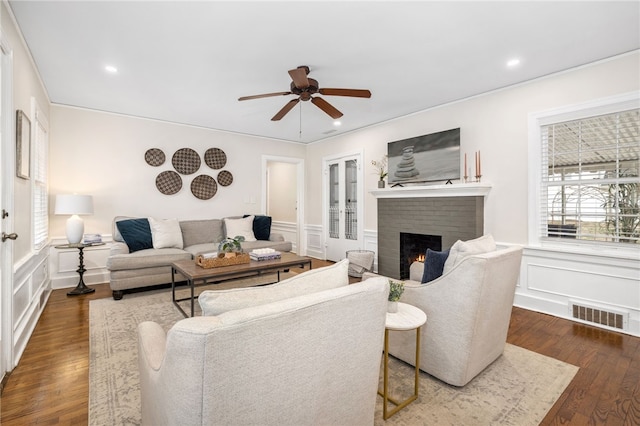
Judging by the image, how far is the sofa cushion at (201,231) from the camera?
4.83 meters

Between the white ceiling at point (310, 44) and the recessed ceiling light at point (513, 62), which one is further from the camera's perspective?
the recessed ceiling light at point (513, 62)

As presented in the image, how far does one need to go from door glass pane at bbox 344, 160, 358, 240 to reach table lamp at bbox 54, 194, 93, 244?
388 centimetres

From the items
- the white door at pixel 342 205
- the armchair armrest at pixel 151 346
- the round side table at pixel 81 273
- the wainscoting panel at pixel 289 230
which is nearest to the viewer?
the armchair armrest at pixel 151 346

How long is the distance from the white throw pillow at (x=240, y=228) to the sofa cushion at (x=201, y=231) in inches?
6.6

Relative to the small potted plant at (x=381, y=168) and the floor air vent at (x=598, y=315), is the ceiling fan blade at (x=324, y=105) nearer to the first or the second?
the small potted plant at (x=381, y=168)

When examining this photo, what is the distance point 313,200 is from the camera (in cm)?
646

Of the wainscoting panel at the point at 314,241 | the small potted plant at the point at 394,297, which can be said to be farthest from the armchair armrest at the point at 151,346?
the wainscoting panel at the point at 314,241

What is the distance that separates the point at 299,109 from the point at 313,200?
2.44 meters

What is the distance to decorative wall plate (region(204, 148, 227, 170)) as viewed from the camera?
5.37 m

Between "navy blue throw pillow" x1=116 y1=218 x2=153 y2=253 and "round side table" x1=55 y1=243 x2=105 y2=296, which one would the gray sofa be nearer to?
"navy blue throw pillow" x1=116 y1=218 x2=153 y2=253

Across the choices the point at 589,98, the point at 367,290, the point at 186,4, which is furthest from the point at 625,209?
the point at 186,4

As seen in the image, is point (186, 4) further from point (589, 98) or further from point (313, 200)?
point (313, 200)

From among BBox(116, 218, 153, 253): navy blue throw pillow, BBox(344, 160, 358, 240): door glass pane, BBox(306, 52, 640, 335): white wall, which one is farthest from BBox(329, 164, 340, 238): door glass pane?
BBox(116, 218, 153, 253): navy blue throw pillow

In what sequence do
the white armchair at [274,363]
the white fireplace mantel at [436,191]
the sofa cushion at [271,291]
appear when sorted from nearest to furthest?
1. the white armchair at [274,363]
2. the sofa cushion at [271,291]
3. the white fireplace mantel at [436,191]
